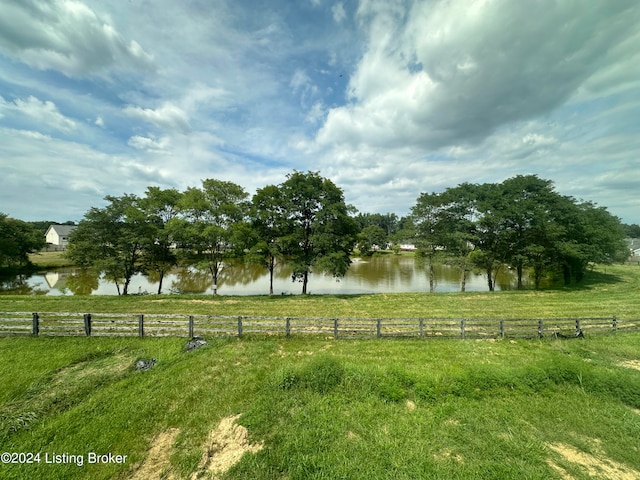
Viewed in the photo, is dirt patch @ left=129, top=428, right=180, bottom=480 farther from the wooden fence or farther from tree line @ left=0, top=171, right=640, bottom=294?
tree line @ left=0, top=171, right=640, bottom=294

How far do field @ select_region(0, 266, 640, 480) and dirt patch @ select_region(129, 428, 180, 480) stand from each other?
0.08 feet

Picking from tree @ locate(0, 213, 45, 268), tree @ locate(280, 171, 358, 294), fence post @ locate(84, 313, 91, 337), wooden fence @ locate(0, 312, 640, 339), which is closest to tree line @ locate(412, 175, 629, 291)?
tree @ locate(280, 171, 358, 294)

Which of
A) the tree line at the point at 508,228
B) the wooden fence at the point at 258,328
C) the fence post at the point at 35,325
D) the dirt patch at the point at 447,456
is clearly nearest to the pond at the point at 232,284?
the tree line at the point at 508,228

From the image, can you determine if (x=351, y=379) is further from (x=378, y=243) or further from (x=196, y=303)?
(x=378, y=243)

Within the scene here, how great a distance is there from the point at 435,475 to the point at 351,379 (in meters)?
3.27

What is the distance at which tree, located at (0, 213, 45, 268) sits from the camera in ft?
112

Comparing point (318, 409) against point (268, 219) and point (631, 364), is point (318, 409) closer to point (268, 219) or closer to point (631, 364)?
point (631, 364)

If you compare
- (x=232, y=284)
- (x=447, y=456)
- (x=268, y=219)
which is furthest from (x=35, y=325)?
(x=232, y=284)

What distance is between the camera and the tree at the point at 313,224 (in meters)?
22.6

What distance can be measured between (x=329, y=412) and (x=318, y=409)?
30 cm

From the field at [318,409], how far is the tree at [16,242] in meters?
36.6

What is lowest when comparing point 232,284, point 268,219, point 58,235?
point 232,284

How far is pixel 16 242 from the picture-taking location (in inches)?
Result: 1433

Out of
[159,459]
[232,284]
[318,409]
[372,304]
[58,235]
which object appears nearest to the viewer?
[159,459]
